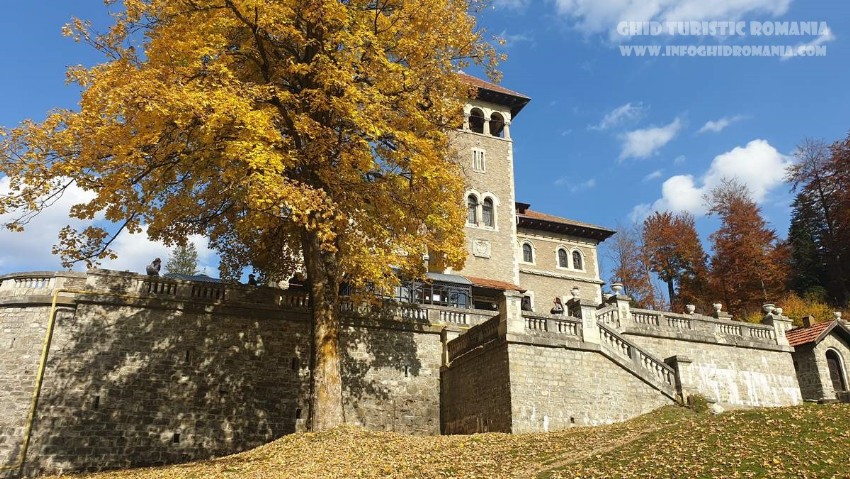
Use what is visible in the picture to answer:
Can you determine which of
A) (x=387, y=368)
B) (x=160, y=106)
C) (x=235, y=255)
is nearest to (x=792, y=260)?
(x=387, y=368)

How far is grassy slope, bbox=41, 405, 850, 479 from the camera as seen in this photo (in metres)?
9.79

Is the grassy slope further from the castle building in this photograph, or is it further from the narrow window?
the narrow window

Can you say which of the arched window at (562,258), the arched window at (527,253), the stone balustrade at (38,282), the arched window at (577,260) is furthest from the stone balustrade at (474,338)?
the arched window at (577,260)

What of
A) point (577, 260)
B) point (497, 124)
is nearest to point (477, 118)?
point (497, 124)

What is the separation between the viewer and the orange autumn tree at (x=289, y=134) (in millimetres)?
13562

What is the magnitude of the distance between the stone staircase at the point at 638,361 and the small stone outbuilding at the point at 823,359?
26.6 feet

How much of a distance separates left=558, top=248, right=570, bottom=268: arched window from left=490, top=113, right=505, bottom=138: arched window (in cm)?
807

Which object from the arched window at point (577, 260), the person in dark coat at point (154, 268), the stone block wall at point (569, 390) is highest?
the arched window at point (577, 260)

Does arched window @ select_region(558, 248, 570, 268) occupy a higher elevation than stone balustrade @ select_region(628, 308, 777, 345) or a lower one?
higher

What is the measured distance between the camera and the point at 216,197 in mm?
16828

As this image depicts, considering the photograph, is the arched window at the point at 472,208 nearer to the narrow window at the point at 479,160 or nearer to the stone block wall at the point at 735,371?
the narrow window at the point at 479,160

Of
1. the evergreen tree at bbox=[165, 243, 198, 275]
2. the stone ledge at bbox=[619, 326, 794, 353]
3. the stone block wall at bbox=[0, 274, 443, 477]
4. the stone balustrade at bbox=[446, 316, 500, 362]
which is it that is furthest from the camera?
the evergreen tree at bbox=[165, 243, 198, 275]

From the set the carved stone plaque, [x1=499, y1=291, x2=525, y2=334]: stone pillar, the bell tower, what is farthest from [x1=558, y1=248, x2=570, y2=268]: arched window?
[x1=499, y1=291, x2=525, y2=334]: stone pillar

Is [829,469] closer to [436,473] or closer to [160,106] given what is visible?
[436,473]
